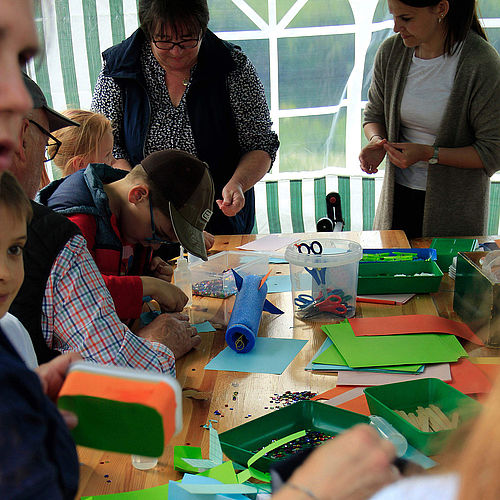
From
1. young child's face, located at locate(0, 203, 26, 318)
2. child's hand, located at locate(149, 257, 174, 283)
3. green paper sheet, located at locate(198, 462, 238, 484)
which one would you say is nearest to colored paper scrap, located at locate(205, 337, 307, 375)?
green paper sheet, located at locate(198, 462, 238, 484)

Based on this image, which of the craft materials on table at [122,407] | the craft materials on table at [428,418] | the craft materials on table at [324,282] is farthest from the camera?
Answer: the craft materials on table at [324,282]

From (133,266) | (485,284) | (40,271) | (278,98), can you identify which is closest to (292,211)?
(278,98)

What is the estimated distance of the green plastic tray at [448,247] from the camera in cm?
168

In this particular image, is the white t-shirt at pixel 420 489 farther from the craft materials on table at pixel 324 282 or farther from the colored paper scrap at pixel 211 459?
the craft materials on table at pixel 324 282

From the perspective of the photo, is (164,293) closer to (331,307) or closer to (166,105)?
(331,307)

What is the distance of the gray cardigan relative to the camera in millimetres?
1874

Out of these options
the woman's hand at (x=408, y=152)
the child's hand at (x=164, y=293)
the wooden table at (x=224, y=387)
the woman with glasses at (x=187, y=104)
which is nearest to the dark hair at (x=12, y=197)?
the wooden table at (x=224, y=387)

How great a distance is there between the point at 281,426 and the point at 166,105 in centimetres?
129

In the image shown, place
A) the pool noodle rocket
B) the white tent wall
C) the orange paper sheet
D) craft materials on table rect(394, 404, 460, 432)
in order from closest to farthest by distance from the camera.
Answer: craft materials on table rect(394, 404, 460, 432), the orange paper sheet, the pool noodle rocket, the white tent wall

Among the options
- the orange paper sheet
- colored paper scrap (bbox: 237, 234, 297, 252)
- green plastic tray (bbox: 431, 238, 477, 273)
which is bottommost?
colored paper scrap (bbox: 237, 234, 297, 252)

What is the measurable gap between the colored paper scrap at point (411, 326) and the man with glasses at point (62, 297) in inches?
21.3

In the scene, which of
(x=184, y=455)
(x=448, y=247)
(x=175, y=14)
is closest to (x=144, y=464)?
(x=184, y=455)

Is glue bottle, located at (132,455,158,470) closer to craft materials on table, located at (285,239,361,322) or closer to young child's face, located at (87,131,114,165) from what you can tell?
craft materials on table, located at (285,239,361,322)

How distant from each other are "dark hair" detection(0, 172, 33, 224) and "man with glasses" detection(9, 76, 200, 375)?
0.58 meters
